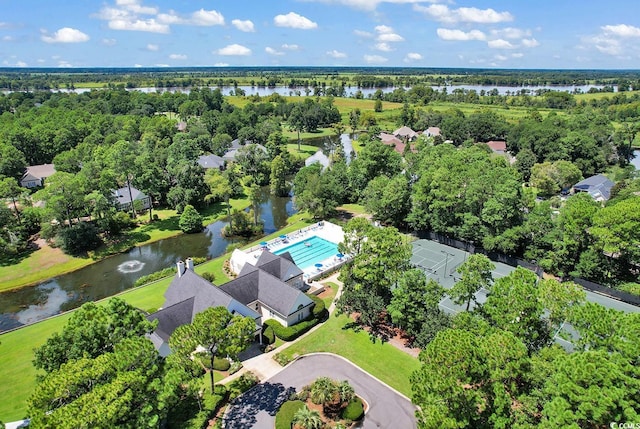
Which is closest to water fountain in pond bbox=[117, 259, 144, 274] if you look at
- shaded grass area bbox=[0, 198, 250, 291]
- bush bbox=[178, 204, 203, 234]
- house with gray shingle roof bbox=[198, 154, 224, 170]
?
shaded grass area bbox=[0, 198, 250, 291]

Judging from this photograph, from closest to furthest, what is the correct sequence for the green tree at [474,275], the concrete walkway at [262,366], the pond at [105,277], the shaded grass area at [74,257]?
the green tree at [474,275]
the concrete walkway at [262,366]
the pond at [105,277]
the shaded grass area at [74,257]

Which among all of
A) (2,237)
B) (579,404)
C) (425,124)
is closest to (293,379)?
(579,404)

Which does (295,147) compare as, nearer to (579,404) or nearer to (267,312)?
(267,312)

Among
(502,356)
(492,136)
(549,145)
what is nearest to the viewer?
(502,356)

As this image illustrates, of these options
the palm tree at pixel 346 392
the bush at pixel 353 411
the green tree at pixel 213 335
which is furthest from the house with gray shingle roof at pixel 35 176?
the bush at pixel 353 411

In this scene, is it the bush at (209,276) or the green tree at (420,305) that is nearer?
the green tree at (420,305)

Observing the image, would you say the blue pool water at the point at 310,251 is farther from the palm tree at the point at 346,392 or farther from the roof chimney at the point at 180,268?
the palm tree at the point at 346,392

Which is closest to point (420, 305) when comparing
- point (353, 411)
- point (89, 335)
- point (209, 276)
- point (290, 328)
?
point (353, 411)
